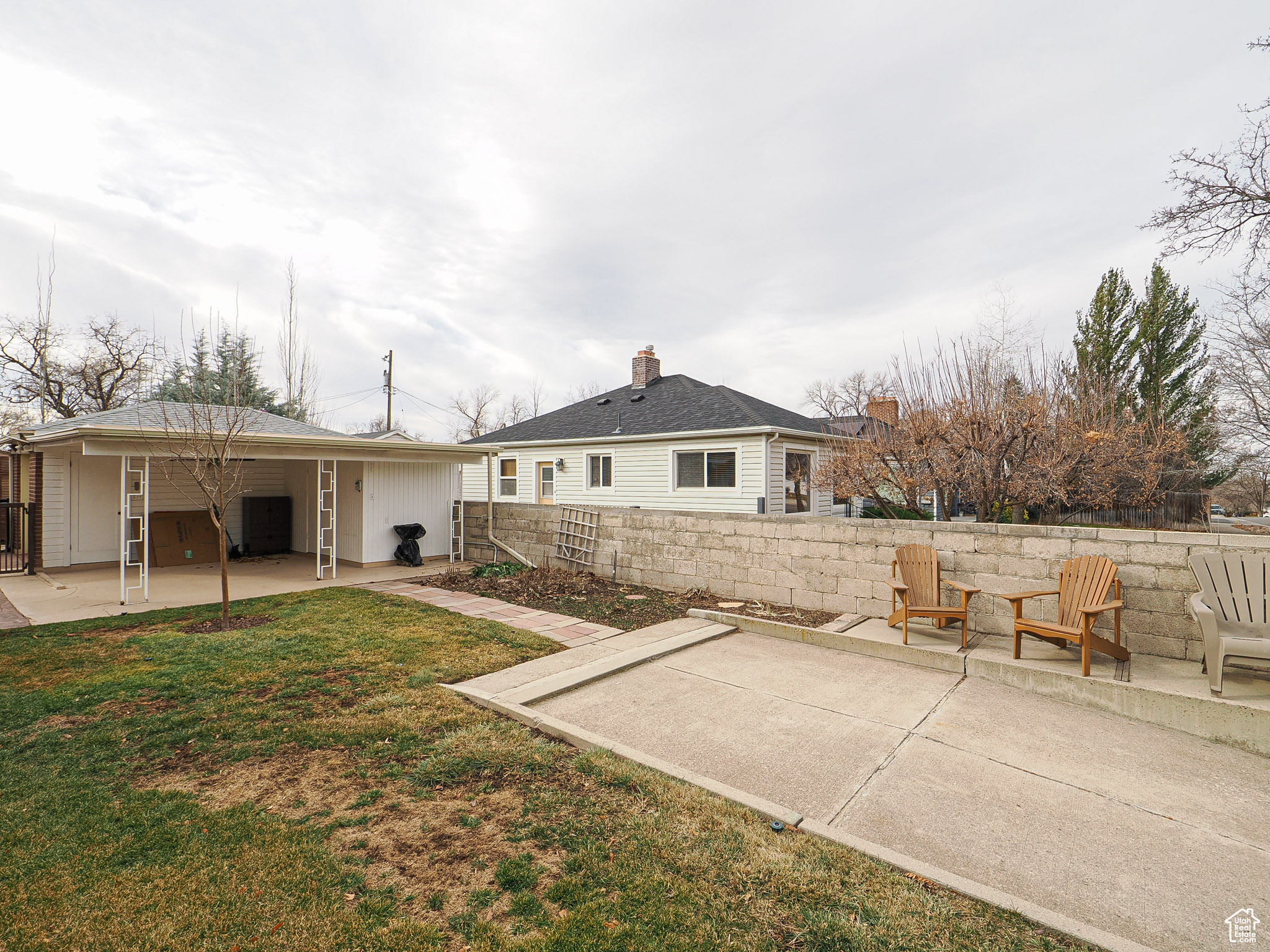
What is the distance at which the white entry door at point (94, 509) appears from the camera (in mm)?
10734

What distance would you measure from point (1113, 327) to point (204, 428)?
91.8 feet

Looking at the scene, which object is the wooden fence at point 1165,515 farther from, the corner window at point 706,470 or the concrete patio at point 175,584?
the concrete patio at point 175,584

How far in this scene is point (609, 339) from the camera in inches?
1053

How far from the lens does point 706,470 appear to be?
1395 centimetres

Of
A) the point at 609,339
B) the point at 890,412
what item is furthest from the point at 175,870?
the point at 609,339

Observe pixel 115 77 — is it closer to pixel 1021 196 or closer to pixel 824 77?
pixel 824 77

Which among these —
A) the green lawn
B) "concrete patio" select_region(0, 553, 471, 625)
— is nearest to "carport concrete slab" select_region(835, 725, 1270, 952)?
the green lawn

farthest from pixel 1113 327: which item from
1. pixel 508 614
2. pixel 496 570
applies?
pixel 508 614

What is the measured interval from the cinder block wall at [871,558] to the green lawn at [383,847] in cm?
419

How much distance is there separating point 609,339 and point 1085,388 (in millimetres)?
19958

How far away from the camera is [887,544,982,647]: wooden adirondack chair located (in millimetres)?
5570

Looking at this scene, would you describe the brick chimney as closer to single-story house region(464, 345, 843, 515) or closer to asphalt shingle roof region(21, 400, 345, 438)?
single-story house region(464, 345, 843, 515)

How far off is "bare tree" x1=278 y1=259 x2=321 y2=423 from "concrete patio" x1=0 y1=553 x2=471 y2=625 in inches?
300

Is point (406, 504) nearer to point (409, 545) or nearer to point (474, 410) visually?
point (409, 545)
